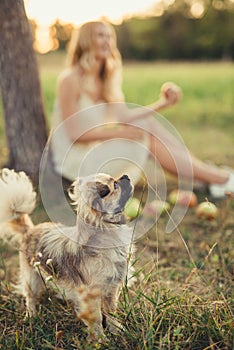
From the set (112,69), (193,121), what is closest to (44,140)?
(112,69)

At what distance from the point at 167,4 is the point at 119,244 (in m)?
48.6

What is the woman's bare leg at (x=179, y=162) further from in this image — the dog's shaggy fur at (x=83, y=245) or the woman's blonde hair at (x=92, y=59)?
the dog's shaggy fur at (x=83, y=245)

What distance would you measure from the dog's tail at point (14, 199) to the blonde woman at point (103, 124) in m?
1.71

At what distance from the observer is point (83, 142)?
15.0 feet

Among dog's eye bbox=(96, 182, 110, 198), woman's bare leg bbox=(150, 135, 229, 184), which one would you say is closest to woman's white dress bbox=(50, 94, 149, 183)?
woman's bare leg bbox=(150, 135, 229, 184)

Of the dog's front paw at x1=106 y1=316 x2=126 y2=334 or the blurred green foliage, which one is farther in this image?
the blurred green foliage

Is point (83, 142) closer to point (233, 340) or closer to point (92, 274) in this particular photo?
point (92, 274)

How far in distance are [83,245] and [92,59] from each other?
8.67 feet

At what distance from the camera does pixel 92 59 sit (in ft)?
14.8

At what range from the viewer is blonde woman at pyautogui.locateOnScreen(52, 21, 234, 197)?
4445mm

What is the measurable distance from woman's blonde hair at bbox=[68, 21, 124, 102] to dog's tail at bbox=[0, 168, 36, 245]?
7.24 feet

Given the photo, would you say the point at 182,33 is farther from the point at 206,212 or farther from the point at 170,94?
the point at 206,212

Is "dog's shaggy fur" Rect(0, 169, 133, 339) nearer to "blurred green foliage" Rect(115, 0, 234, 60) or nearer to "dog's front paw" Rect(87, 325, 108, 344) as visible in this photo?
"dog's front paw" Rect(87, 325, 108, 344)

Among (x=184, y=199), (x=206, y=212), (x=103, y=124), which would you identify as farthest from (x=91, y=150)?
(x=206, y=212)
